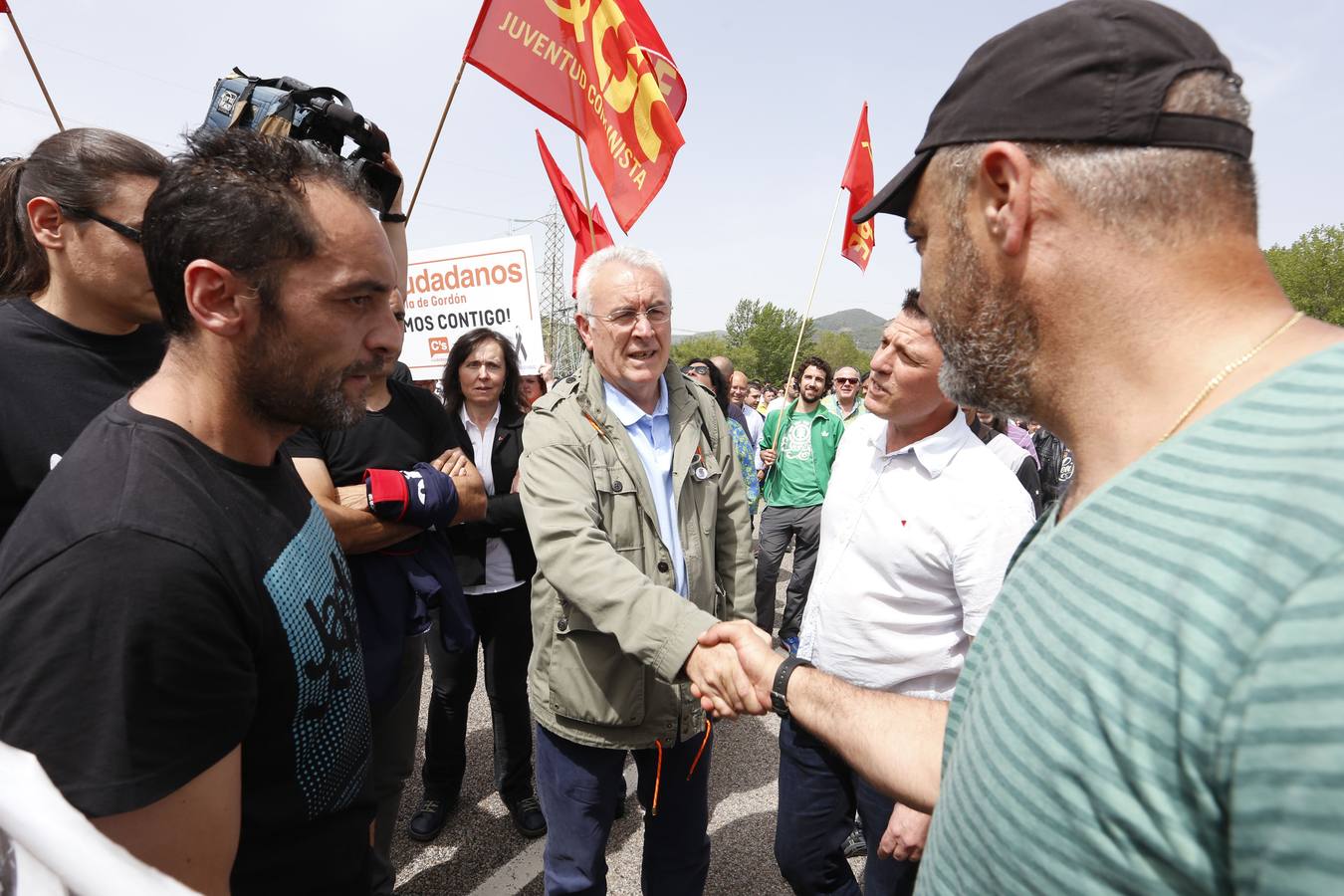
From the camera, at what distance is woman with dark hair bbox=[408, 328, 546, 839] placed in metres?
3.30

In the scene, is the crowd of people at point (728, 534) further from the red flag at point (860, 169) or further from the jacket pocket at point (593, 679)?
the red flag at point (860, 169)

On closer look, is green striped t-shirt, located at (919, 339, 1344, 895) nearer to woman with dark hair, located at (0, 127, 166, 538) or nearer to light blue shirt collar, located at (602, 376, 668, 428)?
light blue shirt collar, located at (602, 376, 668, 428)

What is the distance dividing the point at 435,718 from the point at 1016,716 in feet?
10.2

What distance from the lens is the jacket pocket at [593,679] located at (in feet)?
7.22

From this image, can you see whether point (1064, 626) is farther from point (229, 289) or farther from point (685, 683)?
point (685, 683)

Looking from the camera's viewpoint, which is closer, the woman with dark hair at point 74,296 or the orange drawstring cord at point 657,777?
the woman with dark hair at point 74,296

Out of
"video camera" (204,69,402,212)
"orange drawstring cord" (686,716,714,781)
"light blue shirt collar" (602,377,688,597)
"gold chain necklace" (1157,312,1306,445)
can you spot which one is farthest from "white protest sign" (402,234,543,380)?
"gold chain necklace" (1157,312,1306,445)

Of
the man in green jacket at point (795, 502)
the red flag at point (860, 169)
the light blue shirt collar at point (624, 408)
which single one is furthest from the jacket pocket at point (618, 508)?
the red flag at point (860, 169)

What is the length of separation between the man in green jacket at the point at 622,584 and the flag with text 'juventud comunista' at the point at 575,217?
348cm

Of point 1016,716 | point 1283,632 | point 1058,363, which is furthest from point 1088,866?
point 1058,363

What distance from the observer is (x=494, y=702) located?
337 cm

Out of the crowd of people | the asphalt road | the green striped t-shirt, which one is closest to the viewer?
the green striped t-shirt

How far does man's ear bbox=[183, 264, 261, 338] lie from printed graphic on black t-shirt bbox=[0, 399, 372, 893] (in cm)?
21

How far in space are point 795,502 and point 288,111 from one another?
15.3 ft
